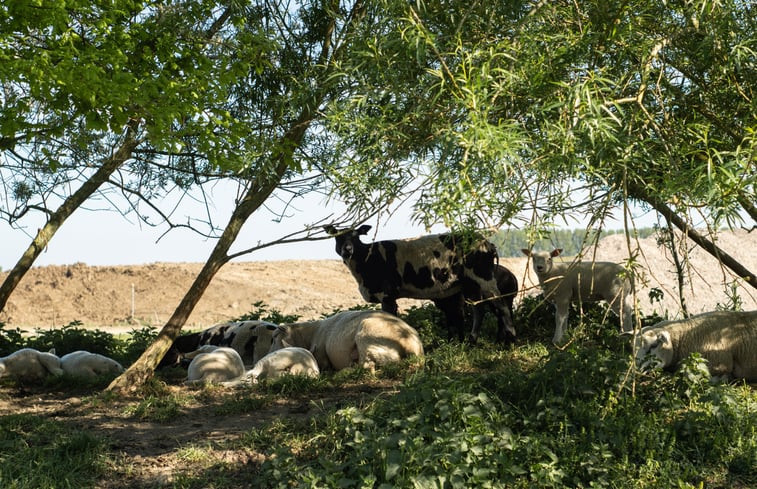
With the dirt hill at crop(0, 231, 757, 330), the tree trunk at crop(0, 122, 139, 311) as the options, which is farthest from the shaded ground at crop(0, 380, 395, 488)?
the dirt hill at crop(0, 231, 757, 330)

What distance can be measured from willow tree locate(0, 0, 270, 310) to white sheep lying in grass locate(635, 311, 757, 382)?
4838 mm

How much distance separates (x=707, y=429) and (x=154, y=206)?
765 cm

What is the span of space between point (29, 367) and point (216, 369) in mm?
2739

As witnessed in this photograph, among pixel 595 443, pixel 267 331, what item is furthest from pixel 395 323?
pixel 595 443

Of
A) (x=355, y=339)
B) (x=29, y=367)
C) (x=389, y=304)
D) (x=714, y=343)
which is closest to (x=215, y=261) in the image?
(x=355, y=339)

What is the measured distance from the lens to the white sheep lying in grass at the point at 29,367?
10.4m

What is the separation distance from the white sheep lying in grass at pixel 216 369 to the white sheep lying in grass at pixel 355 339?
998 mm

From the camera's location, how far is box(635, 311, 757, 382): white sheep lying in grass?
8531 millimetres

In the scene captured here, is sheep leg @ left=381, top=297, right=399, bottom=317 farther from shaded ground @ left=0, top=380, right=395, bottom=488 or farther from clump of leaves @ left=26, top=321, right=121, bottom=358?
clump of leaves @ left=26, top=321, right=121, bottom=358

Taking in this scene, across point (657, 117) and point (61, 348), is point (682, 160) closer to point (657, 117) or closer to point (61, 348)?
point (657, 117)

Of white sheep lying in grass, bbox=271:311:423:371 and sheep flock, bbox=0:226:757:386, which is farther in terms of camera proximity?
white sheep lying in grass, bbox=271:311:423:371

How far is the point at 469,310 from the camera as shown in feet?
39.8

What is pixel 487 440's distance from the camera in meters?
5.76

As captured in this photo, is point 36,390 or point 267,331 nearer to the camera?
point 36,390
